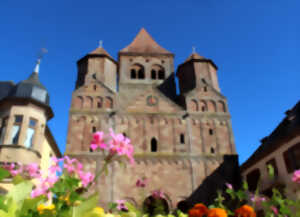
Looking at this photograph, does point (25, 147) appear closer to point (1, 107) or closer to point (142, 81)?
point (1, 107)

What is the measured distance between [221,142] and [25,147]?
539 inches

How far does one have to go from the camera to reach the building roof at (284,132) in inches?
585

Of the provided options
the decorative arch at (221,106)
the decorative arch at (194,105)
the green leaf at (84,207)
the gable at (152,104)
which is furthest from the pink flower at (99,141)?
the decorative arch at (221,106)

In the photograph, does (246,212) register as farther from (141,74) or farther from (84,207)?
(141,74)

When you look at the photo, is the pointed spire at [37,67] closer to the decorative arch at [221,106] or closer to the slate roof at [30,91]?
the slate roof at [30,91]

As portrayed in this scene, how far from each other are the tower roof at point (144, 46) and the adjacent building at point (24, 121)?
40.7 ft

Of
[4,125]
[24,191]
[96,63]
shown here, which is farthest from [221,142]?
[24,191]

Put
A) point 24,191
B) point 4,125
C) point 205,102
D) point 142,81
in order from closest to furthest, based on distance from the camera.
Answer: point 24,191, point 4,125, point 205,102, point 142,81

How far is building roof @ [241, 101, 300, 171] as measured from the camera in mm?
14870

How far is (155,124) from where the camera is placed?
65.8 feet

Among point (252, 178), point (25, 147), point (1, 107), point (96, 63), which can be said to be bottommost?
point (252, 178)

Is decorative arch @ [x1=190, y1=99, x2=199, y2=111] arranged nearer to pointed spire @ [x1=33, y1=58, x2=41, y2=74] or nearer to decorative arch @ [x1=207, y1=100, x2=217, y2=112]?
decorative arch @ [x1=207, y1=100, x2=217, y2=112]

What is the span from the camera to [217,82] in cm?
2389

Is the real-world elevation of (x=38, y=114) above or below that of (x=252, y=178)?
above
